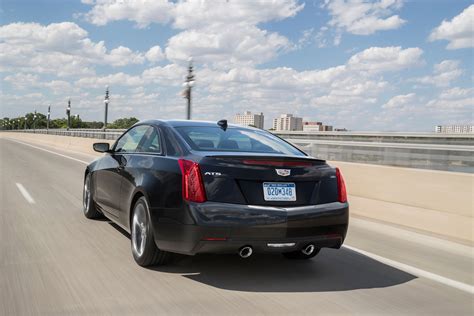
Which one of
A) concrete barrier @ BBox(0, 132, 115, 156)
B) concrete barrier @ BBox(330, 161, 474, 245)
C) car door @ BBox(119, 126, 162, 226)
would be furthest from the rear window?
concrete barrier @ BBox(0, 132, 115, 156)

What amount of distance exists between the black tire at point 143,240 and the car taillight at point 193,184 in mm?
675

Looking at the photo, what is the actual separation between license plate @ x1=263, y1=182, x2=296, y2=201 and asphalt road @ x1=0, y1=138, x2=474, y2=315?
790 millimetres

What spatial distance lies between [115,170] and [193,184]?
7.05 ft

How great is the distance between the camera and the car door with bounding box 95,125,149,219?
619cm

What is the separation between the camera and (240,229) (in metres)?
4.45

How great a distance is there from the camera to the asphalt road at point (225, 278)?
13.4 ft

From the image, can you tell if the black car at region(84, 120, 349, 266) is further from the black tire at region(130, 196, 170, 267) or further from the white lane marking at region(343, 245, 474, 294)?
the white lane marking at region(343, 245, 474, 294)

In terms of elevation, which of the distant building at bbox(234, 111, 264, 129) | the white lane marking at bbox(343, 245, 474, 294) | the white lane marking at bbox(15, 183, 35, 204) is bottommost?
the white lane marking at bbox(15, 183, 35, 204)

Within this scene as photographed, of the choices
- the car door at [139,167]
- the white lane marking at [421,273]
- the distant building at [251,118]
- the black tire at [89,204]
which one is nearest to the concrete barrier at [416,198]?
the white lane marking at [421,273]

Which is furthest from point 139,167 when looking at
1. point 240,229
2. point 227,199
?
point 240,229

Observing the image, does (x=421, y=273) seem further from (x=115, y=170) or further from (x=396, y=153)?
(x=396, y=153)

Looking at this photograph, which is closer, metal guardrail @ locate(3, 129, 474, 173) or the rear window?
the rear window

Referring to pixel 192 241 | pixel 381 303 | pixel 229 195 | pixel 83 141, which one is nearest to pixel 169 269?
pixel 192 241

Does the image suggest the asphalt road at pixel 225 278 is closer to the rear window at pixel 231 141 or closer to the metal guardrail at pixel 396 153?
the rear window at pixel 231 141
